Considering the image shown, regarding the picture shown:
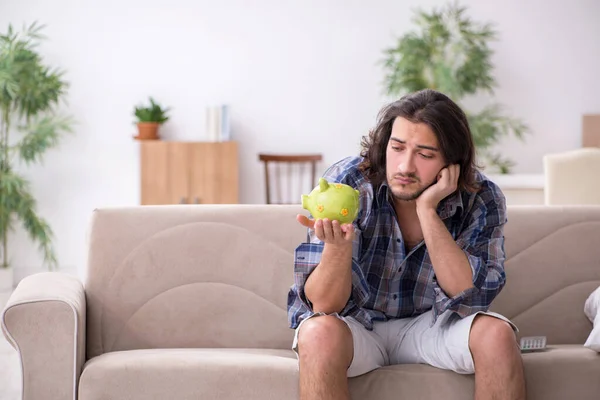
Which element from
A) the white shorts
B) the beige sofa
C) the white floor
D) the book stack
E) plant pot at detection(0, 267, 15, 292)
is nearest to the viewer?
the white shorts

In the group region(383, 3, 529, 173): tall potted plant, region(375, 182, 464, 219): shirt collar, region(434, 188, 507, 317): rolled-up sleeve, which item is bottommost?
region(434, 188, 507, 317): rolled-up sleeve

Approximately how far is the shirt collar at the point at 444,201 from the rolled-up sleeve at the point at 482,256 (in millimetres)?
51

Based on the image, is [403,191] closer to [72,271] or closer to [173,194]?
[173,194]

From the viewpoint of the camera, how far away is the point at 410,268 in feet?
7.80

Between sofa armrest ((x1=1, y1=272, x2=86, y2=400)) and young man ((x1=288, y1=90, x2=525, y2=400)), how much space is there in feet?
1.99

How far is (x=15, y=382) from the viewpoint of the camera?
3643 millimetres

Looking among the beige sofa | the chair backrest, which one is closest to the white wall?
the chair backrest

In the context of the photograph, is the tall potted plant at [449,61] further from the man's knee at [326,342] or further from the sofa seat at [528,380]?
the man's knee at [326,342]

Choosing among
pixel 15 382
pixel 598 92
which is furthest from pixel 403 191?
pixel 598 92

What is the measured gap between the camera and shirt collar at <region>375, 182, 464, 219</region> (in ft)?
7.80

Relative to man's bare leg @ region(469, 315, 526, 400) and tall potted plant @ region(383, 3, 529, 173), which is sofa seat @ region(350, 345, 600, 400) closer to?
man's bare leg @ region(469, 315, 526, 400)

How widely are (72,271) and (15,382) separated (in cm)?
299

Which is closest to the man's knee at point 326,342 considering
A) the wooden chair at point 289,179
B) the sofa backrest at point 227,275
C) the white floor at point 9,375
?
the sofa backrest at point 227,275

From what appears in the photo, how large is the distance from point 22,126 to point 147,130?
0.96 m
